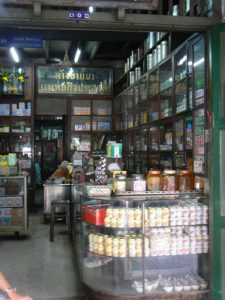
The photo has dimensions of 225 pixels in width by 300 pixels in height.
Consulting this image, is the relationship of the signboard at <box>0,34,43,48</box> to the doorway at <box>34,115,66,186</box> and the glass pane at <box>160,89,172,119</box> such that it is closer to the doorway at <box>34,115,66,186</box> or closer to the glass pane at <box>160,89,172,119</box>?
the glass pane at <box>160,89,172,119</box>

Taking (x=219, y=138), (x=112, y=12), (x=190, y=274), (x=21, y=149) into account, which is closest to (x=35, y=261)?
(x=190, y=274)

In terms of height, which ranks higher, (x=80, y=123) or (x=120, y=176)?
(x=80, y=123)

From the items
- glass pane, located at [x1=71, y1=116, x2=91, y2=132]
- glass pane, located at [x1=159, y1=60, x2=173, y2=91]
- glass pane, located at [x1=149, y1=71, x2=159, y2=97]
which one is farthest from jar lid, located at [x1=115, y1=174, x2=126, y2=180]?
glass pane, located at [x1=71, y1=116, x2=91, y2=132]

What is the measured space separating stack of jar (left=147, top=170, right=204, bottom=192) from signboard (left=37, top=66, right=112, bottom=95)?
23.1ft

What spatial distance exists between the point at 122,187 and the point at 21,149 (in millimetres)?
7236

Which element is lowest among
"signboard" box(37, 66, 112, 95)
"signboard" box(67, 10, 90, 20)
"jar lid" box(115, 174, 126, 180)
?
"jar lid" box(115, 174, 126, 180)

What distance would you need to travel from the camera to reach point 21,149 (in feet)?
34.4

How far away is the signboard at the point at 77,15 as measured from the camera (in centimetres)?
326

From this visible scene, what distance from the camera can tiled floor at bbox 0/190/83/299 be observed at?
4.15m

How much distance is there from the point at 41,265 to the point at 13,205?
5.94 feet

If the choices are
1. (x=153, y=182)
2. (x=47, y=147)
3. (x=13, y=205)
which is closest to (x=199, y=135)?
(x=153, y=182)

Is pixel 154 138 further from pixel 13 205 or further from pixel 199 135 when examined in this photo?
pixel 13 205

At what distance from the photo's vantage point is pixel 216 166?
3449 millimetres

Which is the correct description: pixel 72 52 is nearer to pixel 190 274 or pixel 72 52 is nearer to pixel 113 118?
pixel 113 118
